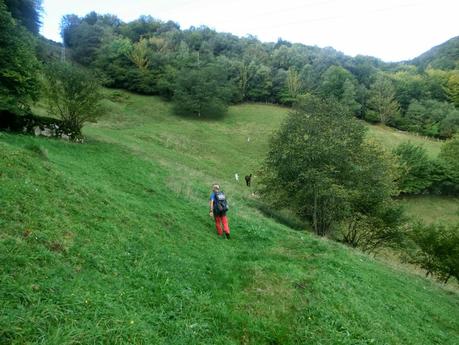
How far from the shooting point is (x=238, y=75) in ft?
250

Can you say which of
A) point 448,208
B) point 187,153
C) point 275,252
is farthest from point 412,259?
point 448,208

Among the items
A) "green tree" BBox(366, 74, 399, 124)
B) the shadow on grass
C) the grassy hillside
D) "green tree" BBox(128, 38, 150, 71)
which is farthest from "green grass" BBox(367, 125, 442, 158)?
"green tree" BBox(128, 38, 150, 71)

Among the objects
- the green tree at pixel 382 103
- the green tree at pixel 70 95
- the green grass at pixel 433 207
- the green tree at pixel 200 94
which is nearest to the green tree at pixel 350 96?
the green tree at pixel 382 103

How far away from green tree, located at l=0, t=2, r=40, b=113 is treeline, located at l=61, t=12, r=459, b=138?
117 ft

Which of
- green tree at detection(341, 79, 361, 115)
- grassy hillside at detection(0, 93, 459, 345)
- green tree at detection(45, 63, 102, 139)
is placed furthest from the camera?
green tree at detection(341, 79, 361, 115)

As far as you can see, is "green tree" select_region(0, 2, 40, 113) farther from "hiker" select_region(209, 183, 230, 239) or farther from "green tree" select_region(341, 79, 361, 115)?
"green tree" select_region(341, 79, 361, 115)

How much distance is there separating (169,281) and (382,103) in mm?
78003

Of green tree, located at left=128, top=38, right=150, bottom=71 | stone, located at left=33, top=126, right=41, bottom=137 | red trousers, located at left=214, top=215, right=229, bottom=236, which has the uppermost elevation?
green tree, located at left=128, top=38, right=150, bottom=71

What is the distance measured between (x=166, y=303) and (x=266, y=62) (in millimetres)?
88425

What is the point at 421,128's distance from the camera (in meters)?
69.5

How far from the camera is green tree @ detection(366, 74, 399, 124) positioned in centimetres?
7231

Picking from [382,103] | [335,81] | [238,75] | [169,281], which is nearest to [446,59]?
[382,103]

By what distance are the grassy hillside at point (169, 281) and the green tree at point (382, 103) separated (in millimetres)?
66608

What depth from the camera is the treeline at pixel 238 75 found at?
6106 centimetres
